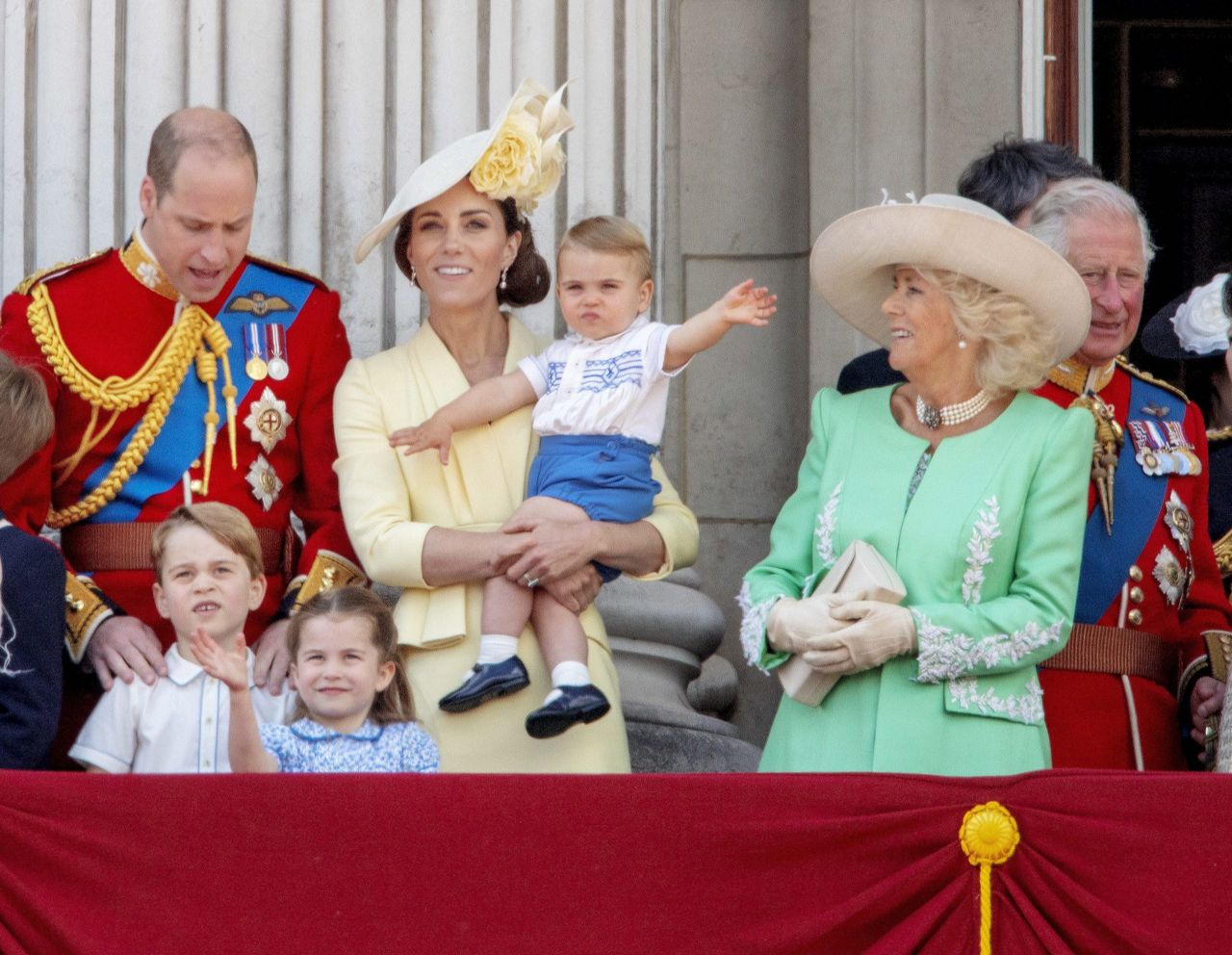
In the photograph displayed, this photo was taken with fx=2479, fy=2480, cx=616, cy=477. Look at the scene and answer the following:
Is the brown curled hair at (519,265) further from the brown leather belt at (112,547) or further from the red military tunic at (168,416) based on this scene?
the brown leather belt at (112,547)

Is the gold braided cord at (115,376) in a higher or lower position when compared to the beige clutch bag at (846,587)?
higher

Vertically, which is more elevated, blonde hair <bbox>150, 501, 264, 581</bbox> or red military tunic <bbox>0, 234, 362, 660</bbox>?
red military tunic <bbox>0, 234, 362, 660</bbox>

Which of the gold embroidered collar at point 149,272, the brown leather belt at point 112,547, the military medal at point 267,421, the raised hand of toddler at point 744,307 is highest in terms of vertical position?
the gold embroidered collar at point 149,272

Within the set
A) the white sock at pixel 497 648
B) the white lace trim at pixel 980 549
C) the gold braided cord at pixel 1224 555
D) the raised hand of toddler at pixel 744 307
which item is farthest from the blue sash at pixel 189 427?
the gold braided cord at pixel 1224 555

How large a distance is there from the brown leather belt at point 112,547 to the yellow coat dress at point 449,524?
0.97ft

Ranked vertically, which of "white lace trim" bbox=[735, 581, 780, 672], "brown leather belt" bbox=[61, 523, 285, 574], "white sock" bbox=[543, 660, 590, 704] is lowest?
"white sock" bbox=[543, 660, 590, 704]

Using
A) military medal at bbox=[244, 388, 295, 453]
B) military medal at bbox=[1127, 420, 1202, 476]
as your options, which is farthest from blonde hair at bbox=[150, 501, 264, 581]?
military medal at bbox=[1127, 420, 1202, 476]

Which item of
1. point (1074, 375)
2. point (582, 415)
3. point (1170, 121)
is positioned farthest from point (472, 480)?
point (1170, 121)

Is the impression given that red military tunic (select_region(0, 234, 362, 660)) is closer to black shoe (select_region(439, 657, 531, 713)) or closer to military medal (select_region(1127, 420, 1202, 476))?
black shoe (select_region(439, 657, 531, 713))

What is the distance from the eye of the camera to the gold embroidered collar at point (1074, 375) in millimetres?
4508

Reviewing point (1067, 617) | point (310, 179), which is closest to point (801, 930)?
point (1067, 617)

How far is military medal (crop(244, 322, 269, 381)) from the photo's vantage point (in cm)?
461

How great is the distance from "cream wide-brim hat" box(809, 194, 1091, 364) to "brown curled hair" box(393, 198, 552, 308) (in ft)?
2.20

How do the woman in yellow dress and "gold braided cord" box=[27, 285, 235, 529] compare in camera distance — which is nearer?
the woman in yellow dress
